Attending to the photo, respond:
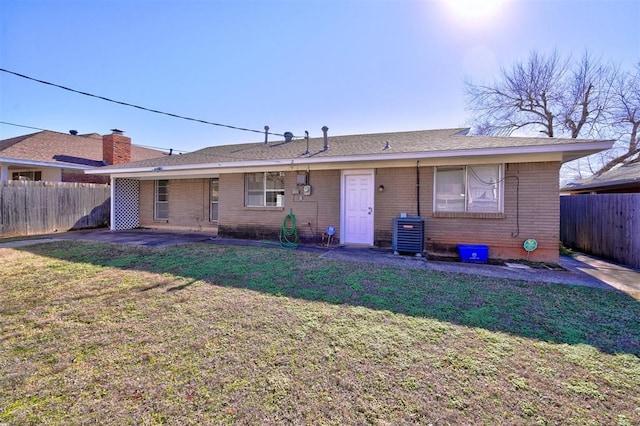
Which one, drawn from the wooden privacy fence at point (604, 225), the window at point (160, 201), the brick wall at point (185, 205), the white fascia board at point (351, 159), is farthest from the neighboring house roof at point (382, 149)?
the wooden privacy fence at point (604, 225)

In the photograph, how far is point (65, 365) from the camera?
2.45 m

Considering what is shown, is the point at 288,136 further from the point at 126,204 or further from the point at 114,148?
the point at 114,148

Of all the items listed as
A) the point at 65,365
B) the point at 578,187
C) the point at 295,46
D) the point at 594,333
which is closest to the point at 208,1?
the point at 295,46

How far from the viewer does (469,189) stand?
737 centimetres

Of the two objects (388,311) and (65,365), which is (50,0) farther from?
(388,311)

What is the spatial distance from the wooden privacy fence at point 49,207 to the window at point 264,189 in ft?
26.7

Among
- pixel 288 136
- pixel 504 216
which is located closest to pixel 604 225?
pixel 504 216

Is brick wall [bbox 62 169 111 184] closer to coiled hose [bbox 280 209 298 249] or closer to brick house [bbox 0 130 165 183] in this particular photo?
brick house [bbox 0 130 165 183]

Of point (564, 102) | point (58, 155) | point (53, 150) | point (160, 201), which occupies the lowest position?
point (160, 201)

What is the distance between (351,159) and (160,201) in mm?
9322

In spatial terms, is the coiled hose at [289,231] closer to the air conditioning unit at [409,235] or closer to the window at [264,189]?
the window at [264,189]

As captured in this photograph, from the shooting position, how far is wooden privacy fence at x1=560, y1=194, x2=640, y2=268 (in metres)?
6.87

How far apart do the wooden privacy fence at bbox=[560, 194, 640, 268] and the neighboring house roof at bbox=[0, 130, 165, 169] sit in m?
20.7

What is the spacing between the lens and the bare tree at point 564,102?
17.1 metres
